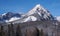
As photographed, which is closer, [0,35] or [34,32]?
[34,32]

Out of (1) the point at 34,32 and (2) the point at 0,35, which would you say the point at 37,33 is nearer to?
(1) the point at 34,32

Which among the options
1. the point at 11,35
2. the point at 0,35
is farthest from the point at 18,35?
the point at 0,35

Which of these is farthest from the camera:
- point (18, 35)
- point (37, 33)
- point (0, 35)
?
point (18, 35)

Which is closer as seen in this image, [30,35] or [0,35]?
[30,35]

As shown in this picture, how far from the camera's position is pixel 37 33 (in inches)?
1672

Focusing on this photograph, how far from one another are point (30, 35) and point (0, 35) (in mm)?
10594

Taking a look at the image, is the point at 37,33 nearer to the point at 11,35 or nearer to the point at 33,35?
the point at 33,35

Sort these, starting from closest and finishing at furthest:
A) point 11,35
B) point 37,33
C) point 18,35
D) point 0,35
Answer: point 37,33 < point 0,35 < point 18,35 < point 11,35

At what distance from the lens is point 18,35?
125 metres

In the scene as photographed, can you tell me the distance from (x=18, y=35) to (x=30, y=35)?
81.6 m

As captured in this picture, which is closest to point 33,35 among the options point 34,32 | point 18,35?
point 34,32

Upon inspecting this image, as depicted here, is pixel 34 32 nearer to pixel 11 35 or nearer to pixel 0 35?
pixel 0 35

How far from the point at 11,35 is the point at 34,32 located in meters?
99.1

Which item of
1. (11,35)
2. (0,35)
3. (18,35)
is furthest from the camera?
(11,35)
